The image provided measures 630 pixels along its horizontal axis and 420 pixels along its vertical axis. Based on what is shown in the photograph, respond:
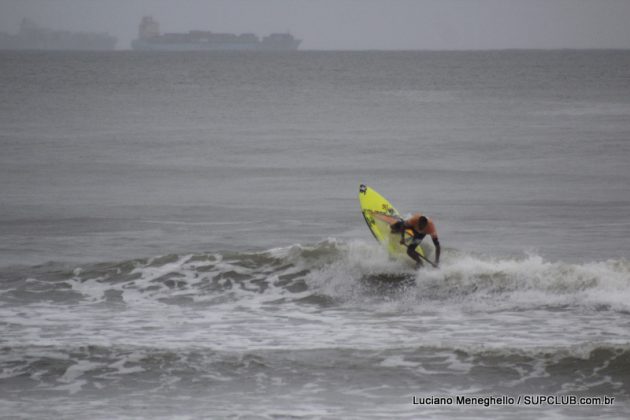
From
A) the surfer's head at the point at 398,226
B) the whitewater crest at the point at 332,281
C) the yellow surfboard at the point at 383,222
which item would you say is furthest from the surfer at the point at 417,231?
the whitewater crest at the point at 332,281

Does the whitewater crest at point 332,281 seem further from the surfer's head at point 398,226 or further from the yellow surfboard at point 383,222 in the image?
the surfer's head at point 398,226

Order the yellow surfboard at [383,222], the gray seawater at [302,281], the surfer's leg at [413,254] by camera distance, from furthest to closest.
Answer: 1. the yellow surfboard at [383,222]
2. the surfer's leg at [413,254]
3. the gray seawater at [302,281]

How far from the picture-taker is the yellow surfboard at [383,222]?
727 inches

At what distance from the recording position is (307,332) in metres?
14.7

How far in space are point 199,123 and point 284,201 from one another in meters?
31.0

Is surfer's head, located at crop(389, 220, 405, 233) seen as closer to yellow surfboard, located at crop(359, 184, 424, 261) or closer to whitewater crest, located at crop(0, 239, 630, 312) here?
yellow surfboard, located at crop(359, 184, 424, 261)

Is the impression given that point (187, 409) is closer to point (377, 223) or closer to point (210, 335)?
point (210, 335)

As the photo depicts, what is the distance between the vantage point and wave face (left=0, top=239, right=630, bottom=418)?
1199cm

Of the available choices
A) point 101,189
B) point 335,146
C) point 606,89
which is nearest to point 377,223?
point 101,189

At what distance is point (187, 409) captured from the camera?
11.4 metres

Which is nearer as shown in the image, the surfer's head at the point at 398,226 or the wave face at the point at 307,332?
the wave face at the point at 307,332

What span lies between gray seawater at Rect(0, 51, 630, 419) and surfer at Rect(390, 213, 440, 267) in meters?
0.40

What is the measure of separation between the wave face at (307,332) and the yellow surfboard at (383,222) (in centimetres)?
28

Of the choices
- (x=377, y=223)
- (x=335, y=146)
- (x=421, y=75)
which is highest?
(x=421, y=75)
